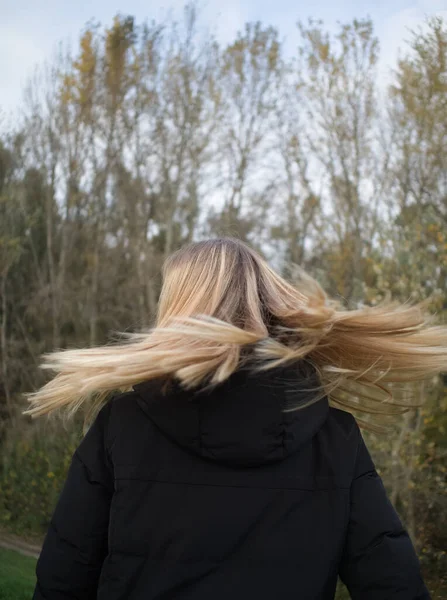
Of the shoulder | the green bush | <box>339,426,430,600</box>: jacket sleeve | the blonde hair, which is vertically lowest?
the green bush

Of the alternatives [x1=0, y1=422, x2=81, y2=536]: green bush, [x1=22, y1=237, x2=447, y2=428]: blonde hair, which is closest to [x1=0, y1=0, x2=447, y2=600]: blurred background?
[x1=0, y1=422, x2=81, y2=536]: green bush

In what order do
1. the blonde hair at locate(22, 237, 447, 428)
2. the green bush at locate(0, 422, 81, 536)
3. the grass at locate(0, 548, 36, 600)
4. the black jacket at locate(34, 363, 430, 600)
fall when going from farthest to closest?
the green bush at locate(0, 422, 81, 536), the grass at locate(0, 548, 36, 600), the blonde hair at locate(22, 237, 447, 428), the black jacket at locate(34, 363, 430, 600)

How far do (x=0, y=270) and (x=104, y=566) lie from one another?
49.4 ft

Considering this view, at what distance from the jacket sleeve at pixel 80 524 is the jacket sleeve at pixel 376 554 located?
25.3 inches

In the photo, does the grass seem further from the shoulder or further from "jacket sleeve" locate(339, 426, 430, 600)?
"jacket sleeve" locate(339, 426, 430, 600)

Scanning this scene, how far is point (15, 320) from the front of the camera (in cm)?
1733

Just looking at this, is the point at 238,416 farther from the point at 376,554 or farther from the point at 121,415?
the point at 376,554

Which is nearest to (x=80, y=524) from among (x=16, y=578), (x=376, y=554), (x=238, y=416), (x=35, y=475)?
(x=238, y=416)

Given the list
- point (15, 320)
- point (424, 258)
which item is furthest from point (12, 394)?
point (424, 258)

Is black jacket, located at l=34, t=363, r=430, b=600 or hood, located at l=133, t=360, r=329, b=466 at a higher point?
hood, located at l=133, t=360, r=329, b=466

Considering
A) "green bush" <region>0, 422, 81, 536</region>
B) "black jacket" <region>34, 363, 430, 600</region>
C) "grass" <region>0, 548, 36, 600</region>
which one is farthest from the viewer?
"green bush" <region>0, 422, 81, 536</region>

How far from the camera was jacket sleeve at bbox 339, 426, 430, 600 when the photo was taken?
1.69 metres

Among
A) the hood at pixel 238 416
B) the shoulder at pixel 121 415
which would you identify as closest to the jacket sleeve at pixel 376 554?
the hood at pixel 238 416

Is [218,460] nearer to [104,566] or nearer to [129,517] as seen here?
[129,517]
